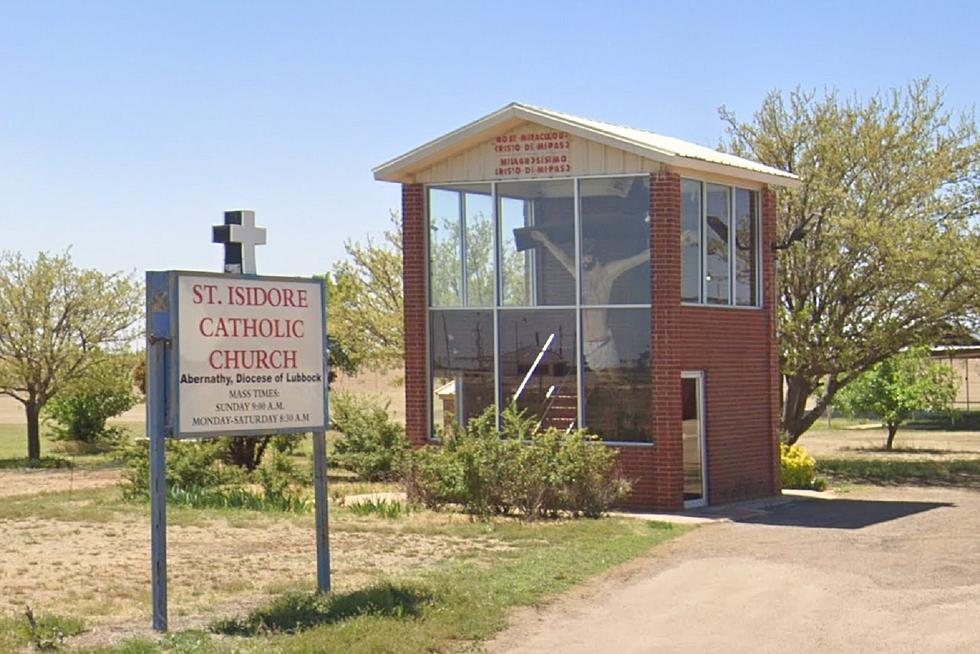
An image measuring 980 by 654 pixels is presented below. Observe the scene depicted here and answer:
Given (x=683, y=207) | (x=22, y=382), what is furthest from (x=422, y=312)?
(x=22, y=382)

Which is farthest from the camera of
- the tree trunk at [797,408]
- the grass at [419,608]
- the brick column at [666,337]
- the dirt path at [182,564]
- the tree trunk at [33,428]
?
the tree trunk at [33,428]

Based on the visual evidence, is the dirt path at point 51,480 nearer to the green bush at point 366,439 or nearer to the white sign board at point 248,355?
the green bush at point 366,439

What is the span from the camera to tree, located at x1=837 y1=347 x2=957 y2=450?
39.0 meters

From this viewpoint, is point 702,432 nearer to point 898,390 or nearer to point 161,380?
point 161,380

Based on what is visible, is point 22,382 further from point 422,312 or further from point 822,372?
point 822,372

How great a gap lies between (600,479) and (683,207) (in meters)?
4.27

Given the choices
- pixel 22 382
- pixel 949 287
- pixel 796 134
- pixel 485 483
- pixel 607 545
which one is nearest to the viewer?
pixel 607 545

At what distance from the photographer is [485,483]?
1753 centimetres

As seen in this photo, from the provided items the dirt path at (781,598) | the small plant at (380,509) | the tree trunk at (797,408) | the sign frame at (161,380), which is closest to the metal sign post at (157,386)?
the sign frame at (161,380)

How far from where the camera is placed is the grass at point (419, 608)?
9.55 m

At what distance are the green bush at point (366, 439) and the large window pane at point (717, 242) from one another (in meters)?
5.81

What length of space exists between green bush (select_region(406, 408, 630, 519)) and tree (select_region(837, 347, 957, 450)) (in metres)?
22.3

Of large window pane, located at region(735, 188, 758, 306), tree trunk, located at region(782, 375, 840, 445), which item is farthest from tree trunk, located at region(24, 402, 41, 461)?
large window pane, located at region(735, 188, 758, 306)

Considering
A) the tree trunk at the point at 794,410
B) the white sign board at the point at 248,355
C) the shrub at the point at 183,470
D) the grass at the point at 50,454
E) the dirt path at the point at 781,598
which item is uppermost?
the white sign board at the point at 248,355
